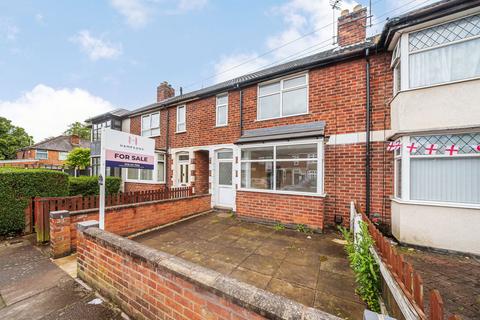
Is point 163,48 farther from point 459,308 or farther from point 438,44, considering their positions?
point 459,308

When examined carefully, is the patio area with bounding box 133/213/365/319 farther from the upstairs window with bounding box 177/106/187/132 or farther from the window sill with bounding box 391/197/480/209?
the upstairs window with bounding box 177/106/187/132

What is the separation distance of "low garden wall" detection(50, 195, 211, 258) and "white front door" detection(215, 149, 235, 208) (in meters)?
0.70

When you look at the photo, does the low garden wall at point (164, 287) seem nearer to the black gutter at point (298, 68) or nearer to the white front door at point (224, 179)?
the white front door at point (224, 179)

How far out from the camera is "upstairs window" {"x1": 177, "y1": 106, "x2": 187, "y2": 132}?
10359 mm

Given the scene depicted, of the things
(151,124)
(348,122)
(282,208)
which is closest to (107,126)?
(151,124)

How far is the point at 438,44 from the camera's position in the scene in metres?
4.66

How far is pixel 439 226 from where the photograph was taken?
4.41 m

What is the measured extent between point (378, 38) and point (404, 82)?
1.92m

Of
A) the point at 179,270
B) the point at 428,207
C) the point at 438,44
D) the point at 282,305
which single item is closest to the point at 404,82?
the point at 438,44

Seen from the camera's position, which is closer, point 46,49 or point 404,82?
point 404,82

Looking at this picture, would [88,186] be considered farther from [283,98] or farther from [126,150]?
[283,98]

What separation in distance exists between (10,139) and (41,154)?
9.07 m

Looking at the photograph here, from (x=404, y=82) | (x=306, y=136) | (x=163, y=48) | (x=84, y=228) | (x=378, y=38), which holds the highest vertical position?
(x=163, y=48)

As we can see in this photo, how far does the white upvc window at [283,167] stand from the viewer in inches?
239
